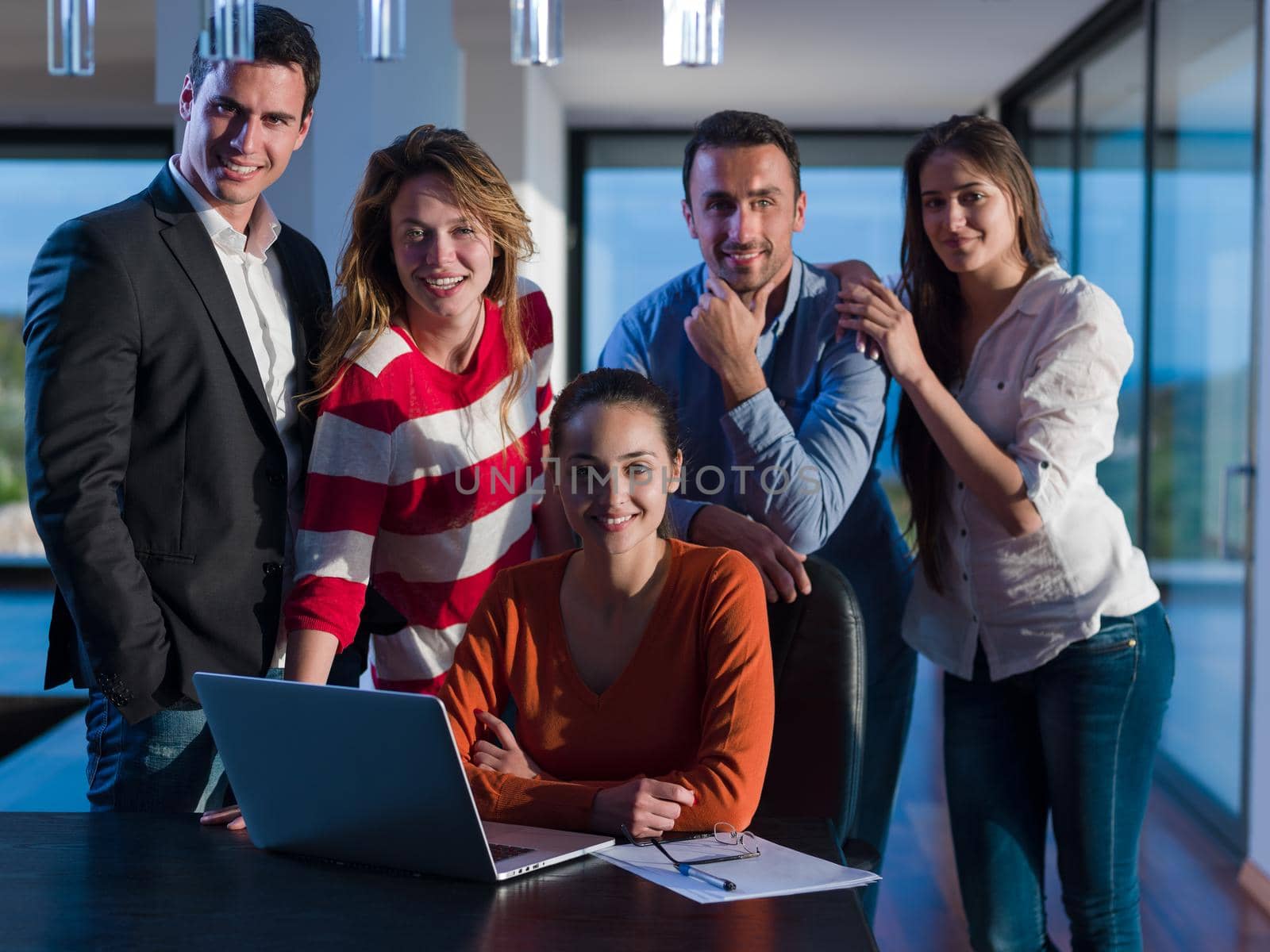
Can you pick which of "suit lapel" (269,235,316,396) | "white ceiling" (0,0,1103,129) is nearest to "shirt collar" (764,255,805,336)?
"suit lapel" (269,235,316,396)

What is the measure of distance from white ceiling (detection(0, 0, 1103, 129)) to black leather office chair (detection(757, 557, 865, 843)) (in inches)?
108

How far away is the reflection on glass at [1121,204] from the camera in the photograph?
183 inches

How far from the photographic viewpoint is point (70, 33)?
128 centimetres

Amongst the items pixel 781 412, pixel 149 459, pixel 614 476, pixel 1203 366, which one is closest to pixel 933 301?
pixel 781 412

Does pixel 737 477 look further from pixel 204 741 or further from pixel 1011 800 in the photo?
pixel 204 741

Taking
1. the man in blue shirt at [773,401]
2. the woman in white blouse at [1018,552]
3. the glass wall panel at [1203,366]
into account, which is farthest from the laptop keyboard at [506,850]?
the glass wall panel at [1203,366]

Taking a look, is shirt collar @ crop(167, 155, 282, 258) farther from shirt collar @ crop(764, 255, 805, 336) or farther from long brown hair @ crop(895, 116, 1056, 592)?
long brown hair @ crop(895, 116, 1056, 592)

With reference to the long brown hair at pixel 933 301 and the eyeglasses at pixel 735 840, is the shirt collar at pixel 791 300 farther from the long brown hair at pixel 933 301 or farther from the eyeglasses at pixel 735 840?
the eyeglasses at pixel 735 840

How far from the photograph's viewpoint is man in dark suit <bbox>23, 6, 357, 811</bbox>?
1648 mm

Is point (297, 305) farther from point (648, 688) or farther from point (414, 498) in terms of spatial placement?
point (648, 688)

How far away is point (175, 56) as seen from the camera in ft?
10.2

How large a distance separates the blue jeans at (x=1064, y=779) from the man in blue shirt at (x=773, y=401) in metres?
0.16

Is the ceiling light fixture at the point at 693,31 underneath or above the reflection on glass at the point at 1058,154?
underneath

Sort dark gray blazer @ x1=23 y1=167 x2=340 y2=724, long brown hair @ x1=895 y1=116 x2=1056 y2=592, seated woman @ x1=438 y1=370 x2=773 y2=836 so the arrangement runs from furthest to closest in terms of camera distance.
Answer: long brown hair @ x1=895 y1=116 x2=1056 y2=592, dark gray blazer @ x1=23 y1=167 x2=340 y2=724, seated woman @ x1=438 y1=370 x2=773 y2=836
